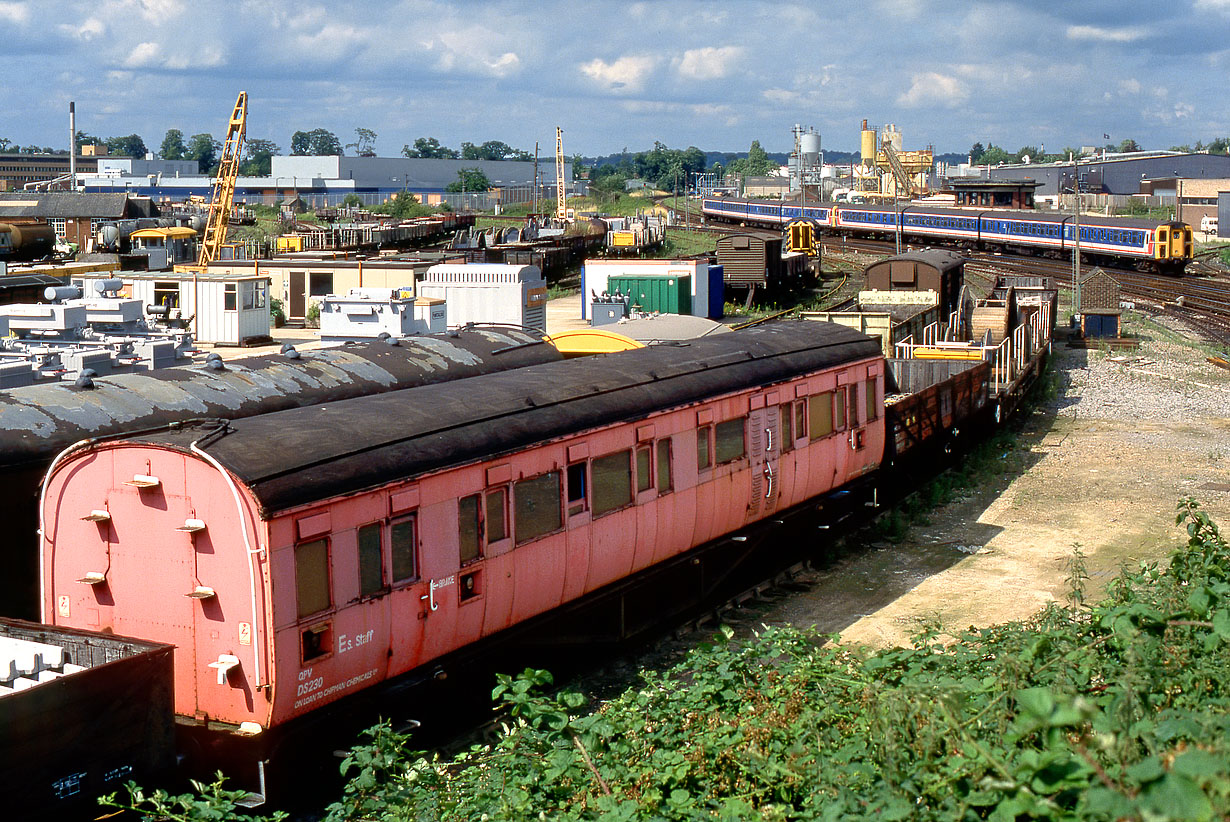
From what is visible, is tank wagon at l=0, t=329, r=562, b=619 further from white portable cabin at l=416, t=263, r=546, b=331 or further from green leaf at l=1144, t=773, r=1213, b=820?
white portable cabin at l=416, t=263, r=546, b=331

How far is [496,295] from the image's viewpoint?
36.0 metres

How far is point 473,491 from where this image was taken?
38.7ft

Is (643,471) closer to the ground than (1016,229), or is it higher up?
closer to the ground

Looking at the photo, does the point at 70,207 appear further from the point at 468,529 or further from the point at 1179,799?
the point at 1179,799

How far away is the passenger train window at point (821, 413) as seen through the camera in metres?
17.7

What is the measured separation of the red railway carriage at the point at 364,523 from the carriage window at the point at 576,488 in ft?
0.07

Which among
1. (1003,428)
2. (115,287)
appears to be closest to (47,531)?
(115,287)

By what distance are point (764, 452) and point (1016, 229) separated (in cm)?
5670

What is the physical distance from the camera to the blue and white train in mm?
58594

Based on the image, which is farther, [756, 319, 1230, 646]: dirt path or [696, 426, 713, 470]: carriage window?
[756, 319, 1230, 646]: dirt path

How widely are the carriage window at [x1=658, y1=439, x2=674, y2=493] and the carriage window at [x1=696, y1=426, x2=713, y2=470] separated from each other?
63 cm

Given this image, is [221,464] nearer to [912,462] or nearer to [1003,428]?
[912,462]

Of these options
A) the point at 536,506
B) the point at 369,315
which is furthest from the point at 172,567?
the point at 369,315

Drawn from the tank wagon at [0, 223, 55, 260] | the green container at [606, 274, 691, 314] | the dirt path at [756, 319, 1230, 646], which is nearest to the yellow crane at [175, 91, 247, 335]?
the tank wagon at [0, 223, 55, 260]
